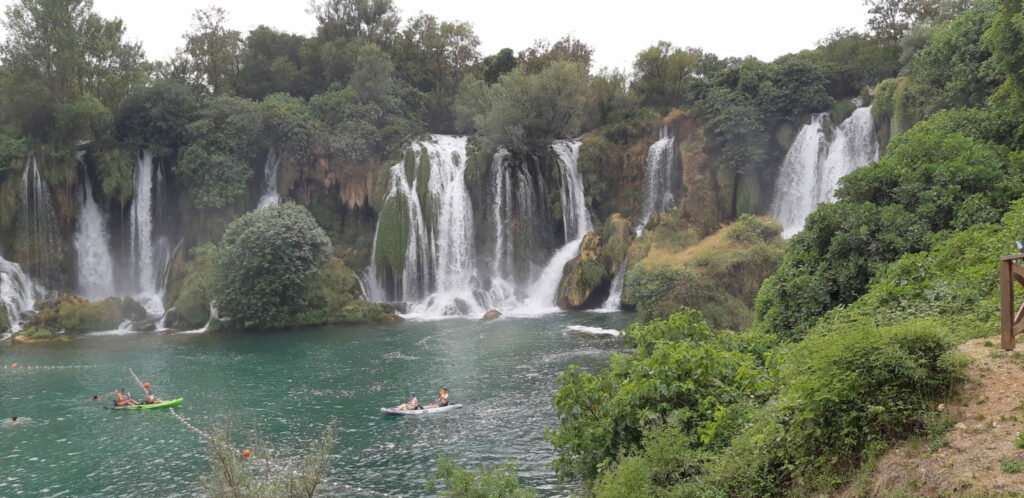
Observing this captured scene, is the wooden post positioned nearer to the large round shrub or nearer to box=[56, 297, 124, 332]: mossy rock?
the large round shrub

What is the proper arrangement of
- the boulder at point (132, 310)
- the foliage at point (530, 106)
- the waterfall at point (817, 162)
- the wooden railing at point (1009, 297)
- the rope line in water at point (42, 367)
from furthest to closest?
the foliage at point (530, 106), the boulder at point (132, 310), the waterfall at point (817, 162), the rope line in water at point (42, 367), the wooden railing at point (1009, 297)

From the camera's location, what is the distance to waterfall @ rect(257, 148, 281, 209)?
4134cm

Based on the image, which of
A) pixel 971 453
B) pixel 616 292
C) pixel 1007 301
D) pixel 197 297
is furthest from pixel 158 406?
pixel 616 292

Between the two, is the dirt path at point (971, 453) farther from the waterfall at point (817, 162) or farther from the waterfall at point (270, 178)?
the waterfall at point (270, 178)

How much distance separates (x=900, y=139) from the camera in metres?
17.5

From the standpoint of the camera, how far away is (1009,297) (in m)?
7.49

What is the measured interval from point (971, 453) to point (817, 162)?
3003 cm

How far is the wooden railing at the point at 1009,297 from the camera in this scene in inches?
287

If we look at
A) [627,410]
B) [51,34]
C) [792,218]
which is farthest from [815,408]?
[51,34]

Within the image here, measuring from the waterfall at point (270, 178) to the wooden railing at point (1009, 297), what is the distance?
38450 mm

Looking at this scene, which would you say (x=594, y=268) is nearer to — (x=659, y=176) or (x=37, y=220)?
(x=659, y=176)

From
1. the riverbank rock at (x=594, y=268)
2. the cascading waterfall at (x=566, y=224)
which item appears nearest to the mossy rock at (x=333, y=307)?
the cascading waterfall at (x=566, y=224)

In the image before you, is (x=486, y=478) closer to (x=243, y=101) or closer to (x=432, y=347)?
(x=432, y=347)

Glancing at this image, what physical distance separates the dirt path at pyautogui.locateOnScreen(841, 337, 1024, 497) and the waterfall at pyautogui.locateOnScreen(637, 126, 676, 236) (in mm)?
A: 31262
